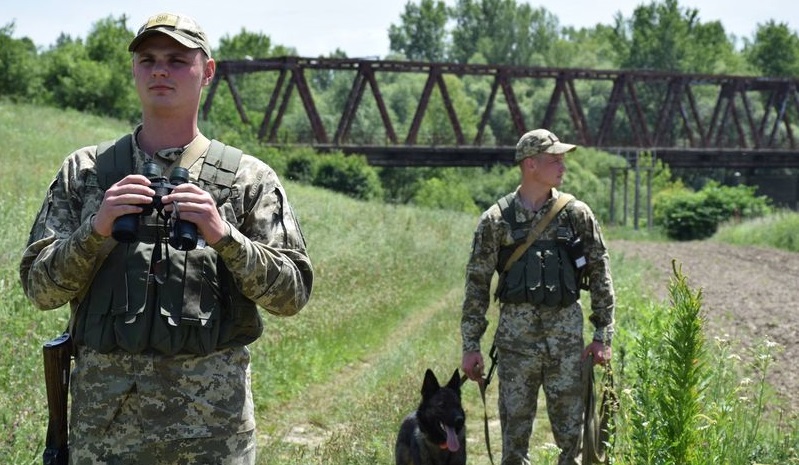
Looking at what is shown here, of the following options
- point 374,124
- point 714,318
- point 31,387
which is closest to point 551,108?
point 374,124

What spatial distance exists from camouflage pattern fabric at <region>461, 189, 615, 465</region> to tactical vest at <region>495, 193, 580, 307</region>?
38 millimetres

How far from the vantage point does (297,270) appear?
3703 millimetres

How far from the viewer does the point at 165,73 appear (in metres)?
3.62

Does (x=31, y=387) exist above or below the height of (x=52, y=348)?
below

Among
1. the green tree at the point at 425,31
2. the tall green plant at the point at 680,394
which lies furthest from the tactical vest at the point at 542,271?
the green tree at the point at 425,31

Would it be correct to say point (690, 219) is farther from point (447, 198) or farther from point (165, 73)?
point (165, 73)

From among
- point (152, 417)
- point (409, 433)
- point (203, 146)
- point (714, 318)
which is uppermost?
point (203, 146)

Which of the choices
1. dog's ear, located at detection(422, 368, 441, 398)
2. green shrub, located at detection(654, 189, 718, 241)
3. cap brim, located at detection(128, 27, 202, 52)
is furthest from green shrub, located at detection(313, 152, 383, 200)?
cap brim, located at detection(128, 27, 202, 52)

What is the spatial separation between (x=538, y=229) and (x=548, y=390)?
3.16 ft

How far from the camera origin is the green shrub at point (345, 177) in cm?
5197

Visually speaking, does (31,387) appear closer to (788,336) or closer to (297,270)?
(297,270)

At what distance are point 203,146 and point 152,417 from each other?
0.92 m

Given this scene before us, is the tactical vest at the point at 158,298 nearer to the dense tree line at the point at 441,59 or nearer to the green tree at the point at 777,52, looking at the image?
the dense tree line at the point at 441,59

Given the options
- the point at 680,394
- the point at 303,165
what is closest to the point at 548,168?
the point at 680,394
